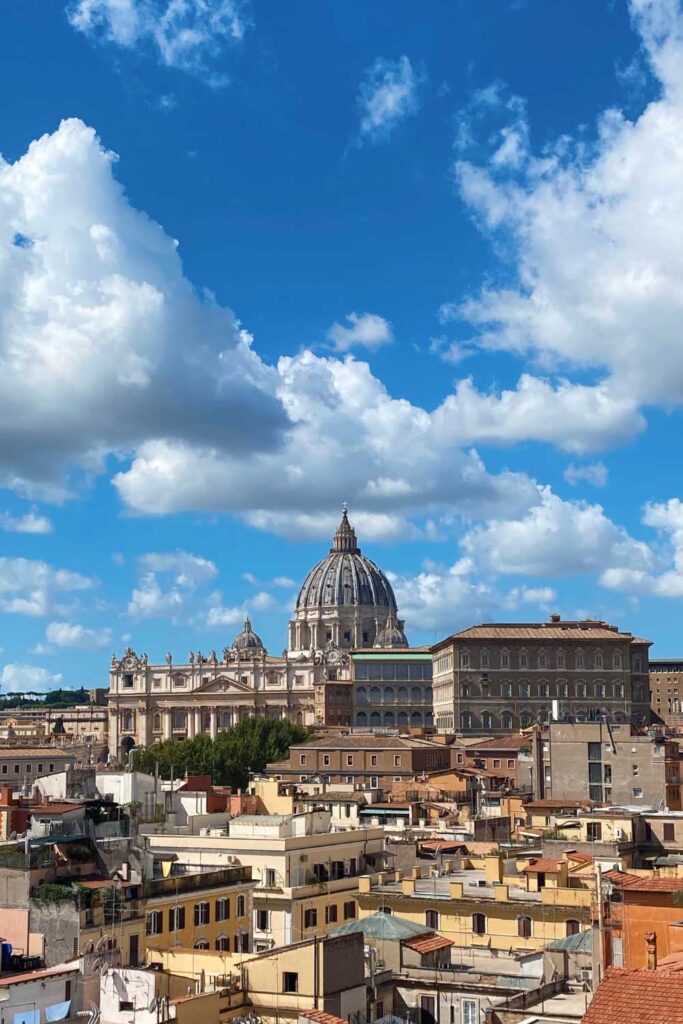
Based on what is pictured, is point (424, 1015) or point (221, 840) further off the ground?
point (221, 840)

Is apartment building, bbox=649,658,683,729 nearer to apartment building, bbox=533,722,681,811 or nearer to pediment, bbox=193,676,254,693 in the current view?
pediment, bbox=193,676,254,693

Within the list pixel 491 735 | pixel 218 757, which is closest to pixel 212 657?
pixel 491 735

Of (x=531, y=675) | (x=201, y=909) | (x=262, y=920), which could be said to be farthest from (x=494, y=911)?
(x=531, y=675)

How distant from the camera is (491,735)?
4813 inches

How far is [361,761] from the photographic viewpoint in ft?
290

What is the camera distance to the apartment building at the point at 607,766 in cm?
6222

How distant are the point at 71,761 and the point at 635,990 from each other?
3576 inches

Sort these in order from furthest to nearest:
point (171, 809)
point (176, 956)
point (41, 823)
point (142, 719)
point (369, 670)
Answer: point (142, 719) → point (369, 670) → point (171, 809) → point (41, 823) → point (176, 956)

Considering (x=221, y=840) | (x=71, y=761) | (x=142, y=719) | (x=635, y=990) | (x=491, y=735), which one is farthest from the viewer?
(x=142, y=719)

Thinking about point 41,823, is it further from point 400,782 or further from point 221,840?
point 400,782

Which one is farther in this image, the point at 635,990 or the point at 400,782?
the point at 400,782

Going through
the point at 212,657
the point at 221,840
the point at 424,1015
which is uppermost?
the point at 212,657

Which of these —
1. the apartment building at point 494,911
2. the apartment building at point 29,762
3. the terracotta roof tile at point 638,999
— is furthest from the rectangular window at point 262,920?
the apartment building at point 29,762

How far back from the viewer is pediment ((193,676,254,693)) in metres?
177
